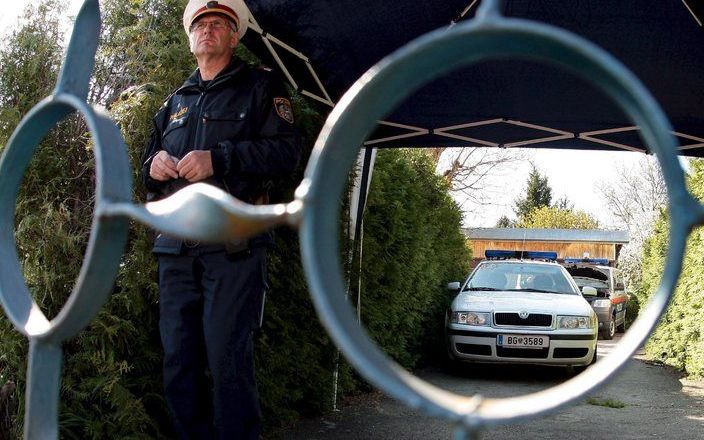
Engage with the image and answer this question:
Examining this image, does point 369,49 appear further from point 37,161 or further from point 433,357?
point 433,357

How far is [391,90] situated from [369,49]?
11.0ft

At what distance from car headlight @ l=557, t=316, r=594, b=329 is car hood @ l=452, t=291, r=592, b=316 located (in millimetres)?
54

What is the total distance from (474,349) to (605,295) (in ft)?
27.8

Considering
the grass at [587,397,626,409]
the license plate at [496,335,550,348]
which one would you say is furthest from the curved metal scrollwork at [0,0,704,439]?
the license plate at [496,335,550,348]

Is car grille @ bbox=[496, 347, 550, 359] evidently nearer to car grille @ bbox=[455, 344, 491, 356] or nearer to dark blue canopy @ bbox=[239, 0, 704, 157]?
car grille @ bbox=[455, 344, 491, 356]

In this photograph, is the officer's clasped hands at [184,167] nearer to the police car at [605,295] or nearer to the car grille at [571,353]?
the car grille at [571,353]

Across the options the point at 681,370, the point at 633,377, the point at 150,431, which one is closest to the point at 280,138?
the point at 150,431

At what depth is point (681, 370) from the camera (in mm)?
9383

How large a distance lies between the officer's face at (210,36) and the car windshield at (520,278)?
637 centimetres

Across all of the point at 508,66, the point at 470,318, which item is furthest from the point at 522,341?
the point at 508,66

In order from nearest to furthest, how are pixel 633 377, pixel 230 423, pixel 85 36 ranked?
pixel 85 36, pixel 230 423, pixel 633 377

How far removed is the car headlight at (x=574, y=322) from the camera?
7.74 m

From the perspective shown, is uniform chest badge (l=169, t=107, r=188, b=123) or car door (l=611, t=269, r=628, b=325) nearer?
uniform chest badge (l=169, t=107, r=188, b=123)

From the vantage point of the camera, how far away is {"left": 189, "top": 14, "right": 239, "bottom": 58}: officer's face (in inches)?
107
